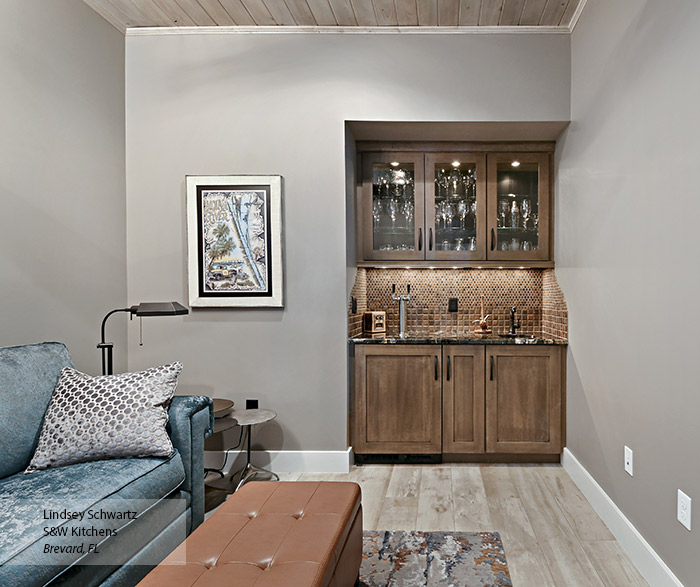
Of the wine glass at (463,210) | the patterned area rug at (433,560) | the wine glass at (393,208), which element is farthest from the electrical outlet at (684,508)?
the wine glass at (393,208)

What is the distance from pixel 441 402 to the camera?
3.87 meters

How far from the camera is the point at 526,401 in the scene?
3857 millimetres

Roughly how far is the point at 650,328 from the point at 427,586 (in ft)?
4.70

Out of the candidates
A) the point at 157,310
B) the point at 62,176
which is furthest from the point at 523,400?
the point at 62,176

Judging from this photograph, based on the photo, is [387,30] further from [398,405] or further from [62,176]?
[398,405]

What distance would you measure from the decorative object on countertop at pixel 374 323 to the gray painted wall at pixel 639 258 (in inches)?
53.9

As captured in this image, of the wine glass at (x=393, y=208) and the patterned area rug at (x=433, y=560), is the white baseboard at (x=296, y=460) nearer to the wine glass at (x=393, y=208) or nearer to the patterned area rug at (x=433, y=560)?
the patterned area rug at (x=433, y=560)

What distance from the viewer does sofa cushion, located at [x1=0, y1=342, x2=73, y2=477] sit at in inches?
87.1

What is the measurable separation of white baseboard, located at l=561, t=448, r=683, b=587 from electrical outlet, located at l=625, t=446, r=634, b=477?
0.80 ft

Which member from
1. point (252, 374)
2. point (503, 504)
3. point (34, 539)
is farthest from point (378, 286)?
point (34, 539)

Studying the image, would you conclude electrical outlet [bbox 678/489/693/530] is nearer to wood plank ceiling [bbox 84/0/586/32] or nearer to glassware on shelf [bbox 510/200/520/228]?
glassware on shelf [bbox 510/200/520/228]

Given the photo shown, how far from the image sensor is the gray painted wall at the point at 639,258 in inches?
80.2

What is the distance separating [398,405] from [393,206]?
1.47 metres

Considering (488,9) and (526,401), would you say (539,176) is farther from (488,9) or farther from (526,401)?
(526,401)
